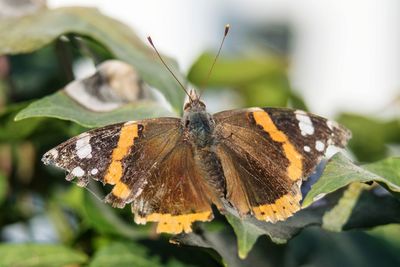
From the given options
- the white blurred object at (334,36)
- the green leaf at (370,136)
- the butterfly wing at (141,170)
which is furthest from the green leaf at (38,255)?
the white blurred object at (334,36)

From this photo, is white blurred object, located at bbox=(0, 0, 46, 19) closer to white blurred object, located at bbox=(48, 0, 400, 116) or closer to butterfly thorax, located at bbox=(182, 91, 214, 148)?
butterfly thorax, located at bbox=(182, 91, 214, 148)

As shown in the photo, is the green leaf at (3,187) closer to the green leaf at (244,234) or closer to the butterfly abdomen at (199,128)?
the butterfly abdomen at (199,128)

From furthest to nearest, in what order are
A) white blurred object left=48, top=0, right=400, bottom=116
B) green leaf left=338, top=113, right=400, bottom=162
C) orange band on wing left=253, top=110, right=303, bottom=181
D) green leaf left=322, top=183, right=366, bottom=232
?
white blurred object left=48, top=0, right=400, bottom=116 < green leaf left=338, top=113, right=400, bottom=162 < orange band on wing left=253, top=110, right=303, bottom=181 < green leaf left=322, top=183, right=366, bottom=232

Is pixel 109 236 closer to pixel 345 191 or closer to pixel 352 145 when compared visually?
pixel 345 191

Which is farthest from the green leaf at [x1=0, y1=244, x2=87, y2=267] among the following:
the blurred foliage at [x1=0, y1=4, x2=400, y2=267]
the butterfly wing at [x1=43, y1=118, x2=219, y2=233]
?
the butterfly wing at [x1=43, y1=118, x2=219, y2=233]

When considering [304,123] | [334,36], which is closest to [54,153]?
[304,123]

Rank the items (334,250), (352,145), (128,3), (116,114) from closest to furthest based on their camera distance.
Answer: (116,114) → (334,250) → (352,145) → (128,3)

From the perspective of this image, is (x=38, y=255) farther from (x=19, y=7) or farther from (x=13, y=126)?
(x=19, y=7)

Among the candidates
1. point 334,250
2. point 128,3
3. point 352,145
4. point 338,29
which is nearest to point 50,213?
point 334,250
